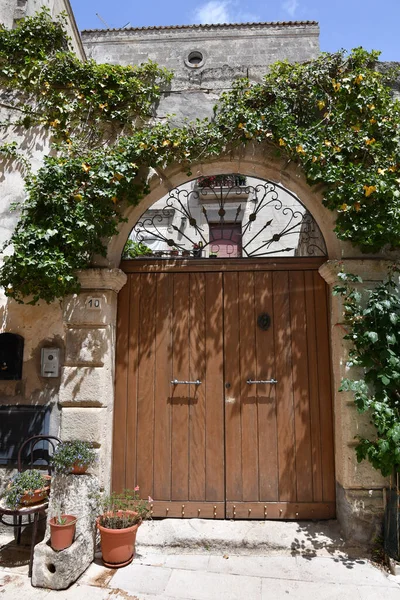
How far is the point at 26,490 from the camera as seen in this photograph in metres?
3.01

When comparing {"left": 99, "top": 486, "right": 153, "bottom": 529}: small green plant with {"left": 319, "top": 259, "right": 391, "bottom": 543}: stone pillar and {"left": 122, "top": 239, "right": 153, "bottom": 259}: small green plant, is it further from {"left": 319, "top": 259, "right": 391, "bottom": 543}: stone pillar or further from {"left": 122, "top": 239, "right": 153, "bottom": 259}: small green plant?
{"left": 122, "top": 239, "right": 153, "bottom": 259}: small green plant

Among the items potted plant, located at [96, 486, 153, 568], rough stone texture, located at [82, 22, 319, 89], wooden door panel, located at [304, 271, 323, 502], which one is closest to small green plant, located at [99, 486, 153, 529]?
potted plant, located at [96, 486, 153, 568]

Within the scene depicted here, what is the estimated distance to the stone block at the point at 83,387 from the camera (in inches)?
140

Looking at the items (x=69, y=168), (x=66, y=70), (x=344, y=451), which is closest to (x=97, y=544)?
(x=344, y=451)

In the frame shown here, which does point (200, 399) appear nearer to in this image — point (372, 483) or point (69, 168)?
point (372, 483)

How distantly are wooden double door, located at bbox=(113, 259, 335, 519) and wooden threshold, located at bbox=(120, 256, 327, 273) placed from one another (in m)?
0.01

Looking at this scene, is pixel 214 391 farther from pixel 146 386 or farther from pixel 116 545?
pixel 116 545

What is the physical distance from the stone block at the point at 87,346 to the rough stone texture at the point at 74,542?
3.08ft

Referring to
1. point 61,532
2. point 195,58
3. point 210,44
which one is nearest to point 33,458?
point 61,532

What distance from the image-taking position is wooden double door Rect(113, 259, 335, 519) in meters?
3.60

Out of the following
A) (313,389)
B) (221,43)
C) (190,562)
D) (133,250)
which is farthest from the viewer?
(221,43)

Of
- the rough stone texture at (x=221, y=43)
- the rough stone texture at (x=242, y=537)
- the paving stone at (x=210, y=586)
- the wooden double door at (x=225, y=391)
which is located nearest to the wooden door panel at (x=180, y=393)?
the wooden double door at (x=225, y=391)

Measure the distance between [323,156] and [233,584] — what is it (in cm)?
340

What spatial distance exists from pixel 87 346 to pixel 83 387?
353mm
